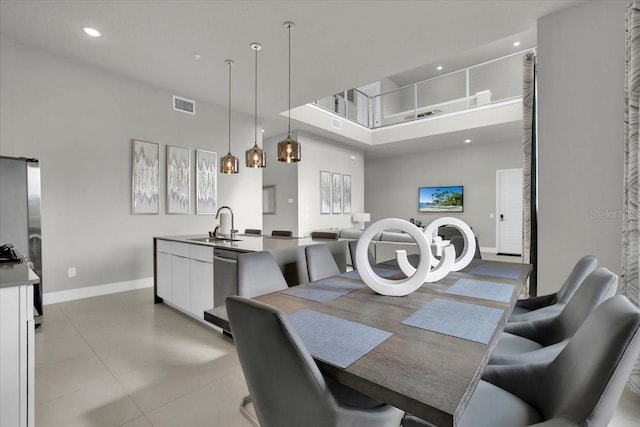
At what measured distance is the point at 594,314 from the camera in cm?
94

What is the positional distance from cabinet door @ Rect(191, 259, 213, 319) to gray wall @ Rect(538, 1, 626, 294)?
10.7 ft

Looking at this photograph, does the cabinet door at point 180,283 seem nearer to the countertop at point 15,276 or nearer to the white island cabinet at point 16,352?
the countertop at point 15,276

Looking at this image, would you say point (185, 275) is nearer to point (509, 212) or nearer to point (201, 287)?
point (201, 287)

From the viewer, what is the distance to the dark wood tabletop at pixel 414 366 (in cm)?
65

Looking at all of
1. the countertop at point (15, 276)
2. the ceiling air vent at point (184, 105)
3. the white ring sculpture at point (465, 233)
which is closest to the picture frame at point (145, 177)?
the ceiling air vent at point (184, 105)

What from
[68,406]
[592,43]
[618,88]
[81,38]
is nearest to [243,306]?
[68,406]

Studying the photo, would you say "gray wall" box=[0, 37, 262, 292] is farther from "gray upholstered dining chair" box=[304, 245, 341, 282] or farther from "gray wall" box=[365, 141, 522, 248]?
"gray wall" box=[365, 141, 522, 248]

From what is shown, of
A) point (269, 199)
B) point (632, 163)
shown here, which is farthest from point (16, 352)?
point (269, 199)

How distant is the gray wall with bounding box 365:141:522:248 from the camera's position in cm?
814

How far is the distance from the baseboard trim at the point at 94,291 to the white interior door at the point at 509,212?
823cm

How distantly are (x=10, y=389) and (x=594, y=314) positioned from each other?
2.19 meters

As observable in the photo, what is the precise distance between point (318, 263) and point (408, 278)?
89 centimetres

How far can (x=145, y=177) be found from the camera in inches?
186

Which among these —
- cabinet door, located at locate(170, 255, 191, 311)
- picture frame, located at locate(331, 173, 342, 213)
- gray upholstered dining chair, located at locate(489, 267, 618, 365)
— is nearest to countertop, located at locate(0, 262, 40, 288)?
cabinet door, located at locate(170, 255, 191, 311)
